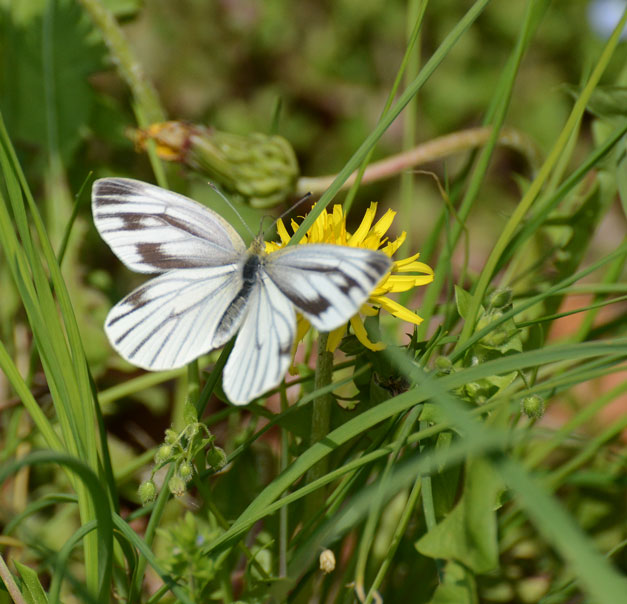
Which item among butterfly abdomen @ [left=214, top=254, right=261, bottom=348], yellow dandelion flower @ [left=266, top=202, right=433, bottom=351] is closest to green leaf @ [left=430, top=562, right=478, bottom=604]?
yellow dandelion flower @ [left=266, top=202, right=433, bottom=351]

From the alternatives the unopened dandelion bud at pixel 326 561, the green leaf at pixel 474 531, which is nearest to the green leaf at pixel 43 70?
the unopened dandelion bud at pixel 326 561

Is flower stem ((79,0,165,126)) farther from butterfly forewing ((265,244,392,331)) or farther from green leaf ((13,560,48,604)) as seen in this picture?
green leaf ((13,560,48,604))

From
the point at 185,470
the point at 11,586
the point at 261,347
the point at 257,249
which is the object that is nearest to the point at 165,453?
the point at 185,470

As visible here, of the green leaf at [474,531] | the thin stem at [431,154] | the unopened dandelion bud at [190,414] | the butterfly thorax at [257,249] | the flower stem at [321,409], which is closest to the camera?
the green leaf at [474,531]

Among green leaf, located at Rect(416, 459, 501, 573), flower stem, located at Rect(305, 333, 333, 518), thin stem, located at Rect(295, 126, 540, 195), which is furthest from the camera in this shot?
thin stem, located at Rect(295, 126, 540, 195)

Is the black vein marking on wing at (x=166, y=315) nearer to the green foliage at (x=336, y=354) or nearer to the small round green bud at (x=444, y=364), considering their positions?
the green foliage at (x=336, y=354)

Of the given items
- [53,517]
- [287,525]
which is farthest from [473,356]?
[53,517]
